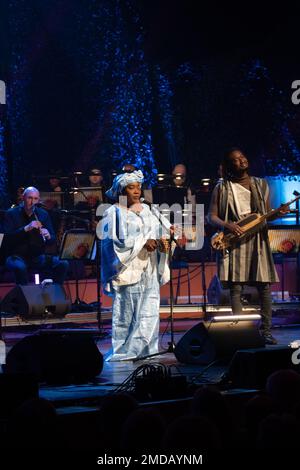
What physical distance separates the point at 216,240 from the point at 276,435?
17.5ft

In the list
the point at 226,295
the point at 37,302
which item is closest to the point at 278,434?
the point at 37,302

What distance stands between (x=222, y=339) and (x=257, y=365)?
6.43ft

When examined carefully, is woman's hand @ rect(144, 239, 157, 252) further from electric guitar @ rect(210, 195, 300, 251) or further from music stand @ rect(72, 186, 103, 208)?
music stand @ rect(72, 186, 103, 208)

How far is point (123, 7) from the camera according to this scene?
15727 mm

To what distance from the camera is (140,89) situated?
51.8 feet

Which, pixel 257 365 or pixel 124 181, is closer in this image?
pixel 257 365

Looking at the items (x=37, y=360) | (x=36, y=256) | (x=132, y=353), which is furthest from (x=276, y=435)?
(x=36, y=256)

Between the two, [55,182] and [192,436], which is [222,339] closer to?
[192,436]

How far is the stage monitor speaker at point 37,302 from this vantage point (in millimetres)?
9859

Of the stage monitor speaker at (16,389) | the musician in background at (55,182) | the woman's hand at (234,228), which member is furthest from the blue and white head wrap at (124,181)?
the musician in background at (55,182)

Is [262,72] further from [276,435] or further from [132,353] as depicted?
[276,435]

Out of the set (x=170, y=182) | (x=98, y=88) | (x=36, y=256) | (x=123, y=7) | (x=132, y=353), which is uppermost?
(x=123, y=7)

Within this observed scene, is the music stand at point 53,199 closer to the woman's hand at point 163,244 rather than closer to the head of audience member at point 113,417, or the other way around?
the woman's hand at point 163,244
